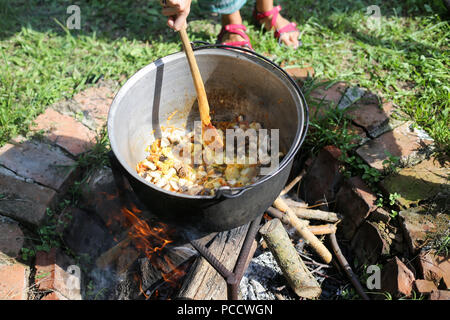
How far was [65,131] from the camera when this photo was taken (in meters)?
2.57

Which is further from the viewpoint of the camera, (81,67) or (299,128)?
(81,67)

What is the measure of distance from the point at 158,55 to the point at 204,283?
210 centimetres

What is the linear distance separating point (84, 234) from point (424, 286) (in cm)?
204

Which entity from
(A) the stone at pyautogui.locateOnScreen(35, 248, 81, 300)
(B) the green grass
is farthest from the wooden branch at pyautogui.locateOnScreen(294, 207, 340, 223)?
(A) the stone at pyautogui.locateOnScreen(35, 248, 81, 300)

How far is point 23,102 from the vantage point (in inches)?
108

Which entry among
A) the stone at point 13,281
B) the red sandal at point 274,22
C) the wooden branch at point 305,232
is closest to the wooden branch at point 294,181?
the wooden branch at point 305,232

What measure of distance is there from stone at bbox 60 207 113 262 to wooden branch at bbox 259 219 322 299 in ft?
3.59

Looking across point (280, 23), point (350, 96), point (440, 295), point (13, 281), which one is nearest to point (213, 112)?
point (350, 96)

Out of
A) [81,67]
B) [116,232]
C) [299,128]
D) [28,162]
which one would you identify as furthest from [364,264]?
[81,67]

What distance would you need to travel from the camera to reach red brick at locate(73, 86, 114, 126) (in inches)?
107

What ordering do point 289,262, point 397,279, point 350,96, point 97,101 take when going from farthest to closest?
point 97,101 < point 350,96 < point 289,262 < point 397,279

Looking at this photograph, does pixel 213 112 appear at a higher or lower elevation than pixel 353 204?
higher

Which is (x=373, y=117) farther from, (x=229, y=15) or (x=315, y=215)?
(x=229, y=15)
